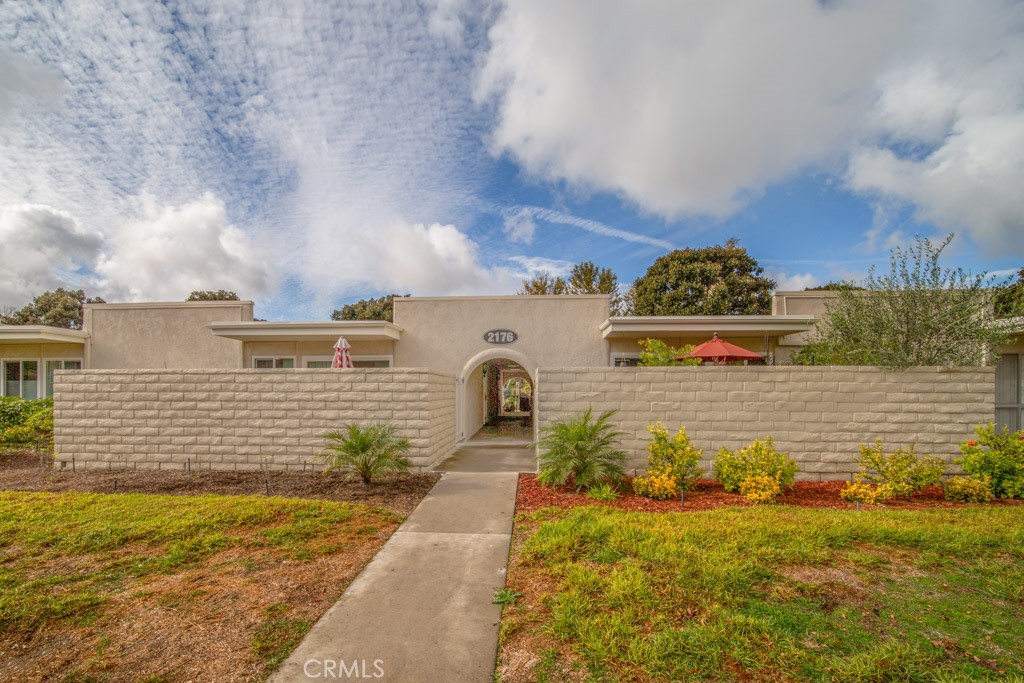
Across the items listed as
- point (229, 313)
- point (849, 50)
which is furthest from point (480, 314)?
point (849, 50)

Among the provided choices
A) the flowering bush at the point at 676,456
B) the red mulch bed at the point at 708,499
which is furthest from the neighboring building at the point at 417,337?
the red mulch bed at the point at 708,499

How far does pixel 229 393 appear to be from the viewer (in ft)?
26.8

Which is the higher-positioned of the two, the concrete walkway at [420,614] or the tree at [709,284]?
the tree at [709,284]

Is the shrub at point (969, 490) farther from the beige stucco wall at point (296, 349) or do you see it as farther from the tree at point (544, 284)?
the tree at point (544, 284)

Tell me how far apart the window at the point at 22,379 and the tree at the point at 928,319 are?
2377 centimetres

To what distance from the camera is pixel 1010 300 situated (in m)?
9.14

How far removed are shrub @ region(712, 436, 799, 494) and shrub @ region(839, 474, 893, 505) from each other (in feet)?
2.20

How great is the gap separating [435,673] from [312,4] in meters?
9.19

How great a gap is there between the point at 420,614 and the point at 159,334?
1616 centimetres

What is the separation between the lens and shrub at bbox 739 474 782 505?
6.04 metres

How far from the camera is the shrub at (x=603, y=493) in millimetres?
6179

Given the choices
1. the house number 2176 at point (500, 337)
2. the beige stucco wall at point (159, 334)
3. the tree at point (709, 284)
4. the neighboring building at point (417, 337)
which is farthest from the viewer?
the tree at point (709, 284)

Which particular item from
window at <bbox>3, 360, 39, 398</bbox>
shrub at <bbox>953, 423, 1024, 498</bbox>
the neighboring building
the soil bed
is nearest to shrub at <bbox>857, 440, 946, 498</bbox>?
shrub at <bbox>953, 423, 1024, 498</bbox>

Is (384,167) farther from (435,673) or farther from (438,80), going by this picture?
(435,673)
